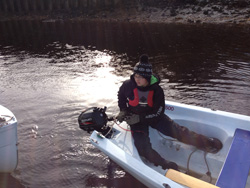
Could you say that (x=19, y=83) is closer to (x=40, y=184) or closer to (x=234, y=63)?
(x=40, y=184)

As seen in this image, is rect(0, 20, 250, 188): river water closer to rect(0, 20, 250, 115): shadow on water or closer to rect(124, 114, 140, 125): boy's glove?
rect(0, 20, 250, 115): shadow on water

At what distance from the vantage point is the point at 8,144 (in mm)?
3730

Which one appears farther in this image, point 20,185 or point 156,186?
point 20,185

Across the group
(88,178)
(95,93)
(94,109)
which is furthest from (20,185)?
(95,93)

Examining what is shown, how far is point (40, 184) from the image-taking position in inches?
160

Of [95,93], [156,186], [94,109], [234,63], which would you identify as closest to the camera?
[156,186]

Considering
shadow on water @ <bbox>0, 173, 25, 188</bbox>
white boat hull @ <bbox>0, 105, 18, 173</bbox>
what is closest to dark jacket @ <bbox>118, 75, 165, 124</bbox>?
white boat hull @ <bbox>0, 105, 18, 173</bbox>

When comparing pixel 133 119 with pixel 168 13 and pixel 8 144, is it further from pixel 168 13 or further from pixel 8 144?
pixel 168 13

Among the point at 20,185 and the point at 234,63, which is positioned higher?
the point at 234,63

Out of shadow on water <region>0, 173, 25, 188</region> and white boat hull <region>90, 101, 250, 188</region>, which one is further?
shadow on water <region>0, 173, 25, 188</region>

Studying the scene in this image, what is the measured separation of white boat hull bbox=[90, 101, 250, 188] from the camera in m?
3.49

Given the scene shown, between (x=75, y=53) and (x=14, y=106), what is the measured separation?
575 centimetres

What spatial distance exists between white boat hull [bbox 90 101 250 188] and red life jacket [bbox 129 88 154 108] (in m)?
0.55

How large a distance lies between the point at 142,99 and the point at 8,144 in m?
2.24
